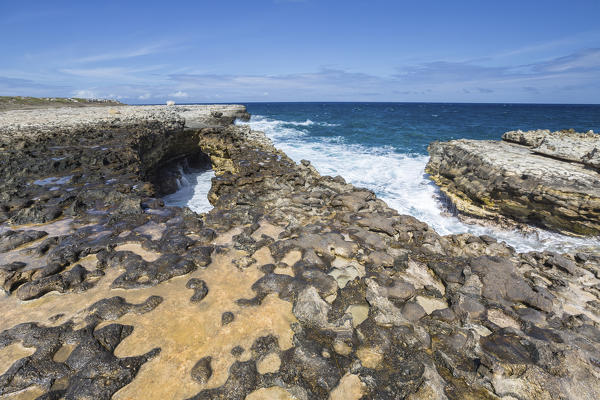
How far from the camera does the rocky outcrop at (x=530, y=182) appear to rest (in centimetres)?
1027

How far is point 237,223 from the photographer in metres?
6.80

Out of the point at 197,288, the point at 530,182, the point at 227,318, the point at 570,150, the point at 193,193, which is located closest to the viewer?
the point at 227,318

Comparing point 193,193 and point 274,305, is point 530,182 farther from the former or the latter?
point 193,193

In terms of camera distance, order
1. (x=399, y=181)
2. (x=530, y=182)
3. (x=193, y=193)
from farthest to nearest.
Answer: (x=399, y=181)
(x=193, y=193)
(x=530, y=182)

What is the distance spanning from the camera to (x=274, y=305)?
4.29 m

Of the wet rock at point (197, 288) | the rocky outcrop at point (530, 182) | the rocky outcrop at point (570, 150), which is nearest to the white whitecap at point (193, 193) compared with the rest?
the wet rock at point (197, 288)

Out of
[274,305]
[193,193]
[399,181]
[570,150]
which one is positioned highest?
[570,150]

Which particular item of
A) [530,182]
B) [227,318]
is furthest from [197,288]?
[530,182]

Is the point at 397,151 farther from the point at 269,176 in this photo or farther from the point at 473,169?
the point at 269,176

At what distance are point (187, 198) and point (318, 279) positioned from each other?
456 inches

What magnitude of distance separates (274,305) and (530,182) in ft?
39.7

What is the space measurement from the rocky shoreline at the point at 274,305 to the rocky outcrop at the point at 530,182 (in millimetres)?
5020

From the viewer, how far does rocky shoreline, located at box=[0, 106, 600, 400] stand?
3125 millimetres

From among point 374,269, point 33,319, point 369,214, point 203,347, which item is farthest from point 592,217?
point 33,319
